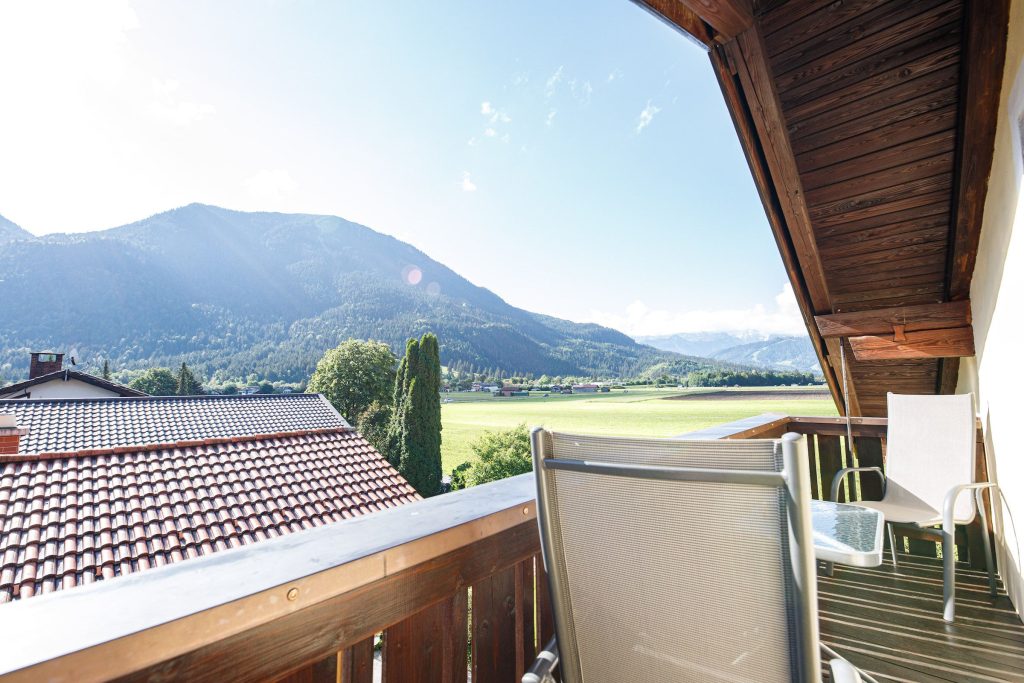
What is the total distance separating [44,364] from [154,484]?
16.2 m

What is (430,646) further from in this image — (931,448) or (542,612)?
(931,448)

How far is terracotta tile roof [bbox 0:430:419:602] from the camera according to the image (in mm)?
4836

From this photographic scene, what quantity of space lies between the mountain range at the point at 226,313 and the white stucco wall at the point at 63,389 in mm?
18034

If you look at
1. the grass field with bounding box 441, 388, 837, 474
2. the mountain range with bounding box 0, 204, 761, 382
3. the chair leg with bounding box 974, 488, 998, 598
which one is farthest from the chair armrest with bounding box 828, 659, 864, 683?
the mountain range with bounding box 0, 204, 761, 382

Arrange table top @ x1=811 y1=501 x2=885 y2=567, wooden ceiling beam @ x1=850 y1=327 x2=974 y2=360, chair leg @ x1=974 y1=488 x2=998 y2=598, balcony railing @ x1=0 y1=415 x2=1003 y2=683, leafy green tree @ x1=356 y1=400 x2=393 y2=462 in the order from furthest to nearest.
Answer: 1. leafy green tree @ x1=356 y1=400 x2=393 y2=462
2. wooden ceiling beam @ x1=850 y1=327 x2=974 y2=360
3. chair leg @ x1=974 y1=488 x2=998 y2=598
4. table top @ x1=811 y1=501 x2=885 y2=567
5. balcony railing @ x1=0 y1=415 x2=1003 y2=683

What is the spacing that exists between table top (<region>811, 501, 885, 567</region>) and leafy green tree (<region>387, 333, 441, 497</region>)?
17.5m

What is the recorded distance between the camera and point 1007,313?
2.34 meters

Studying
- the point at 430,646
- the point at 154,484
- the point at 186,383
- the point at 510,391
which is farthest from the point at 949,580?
the point at 186,383

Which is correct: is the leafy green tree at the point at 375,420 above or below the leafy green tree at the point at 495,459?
above

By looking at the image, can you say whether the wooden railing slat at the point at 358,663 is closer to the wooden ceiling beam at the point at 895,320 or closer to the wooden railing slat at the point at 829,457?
the wooden railing slat at the point at 829,457

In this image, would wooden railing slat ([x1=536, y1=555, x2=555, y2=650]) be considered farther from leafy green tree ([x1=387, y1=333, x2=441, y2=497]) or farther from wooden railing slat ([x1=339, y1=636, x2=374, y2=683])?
leafy green tree ([x1=387, y1=333, x2=441, y2=497])

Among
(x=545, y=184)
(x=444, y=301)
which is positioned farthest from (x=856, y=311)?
(x=444, y=301)

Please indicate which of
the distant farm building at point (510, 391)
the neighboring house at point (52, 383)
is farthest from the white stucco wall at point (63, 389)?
the distant farm building at point (510, 391)

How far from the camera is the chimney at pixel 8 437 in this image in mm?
6277
